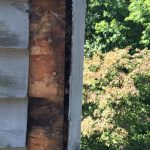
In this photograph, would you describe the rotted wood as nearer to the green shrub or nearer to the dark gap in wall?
the dark gap in wall

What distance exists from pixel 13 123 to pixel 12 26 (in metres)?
0.19

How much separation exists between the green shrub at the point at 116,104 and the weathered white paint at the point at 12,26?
16.8ft

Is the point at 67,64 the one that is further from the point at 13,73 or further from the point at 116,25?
the point at 116,25

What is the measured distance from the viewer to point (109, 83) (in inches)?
254

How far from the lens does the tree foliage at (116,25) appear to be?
32.8 feet

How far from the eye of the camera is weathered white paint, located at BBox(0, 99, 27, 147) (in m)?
0.88

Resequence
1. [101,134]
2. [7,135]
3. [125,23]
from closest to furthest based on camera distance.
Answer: [7,135], [101,134], [125,23]

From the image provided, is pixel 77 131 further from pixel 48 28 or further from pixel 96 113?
pixel 96 113

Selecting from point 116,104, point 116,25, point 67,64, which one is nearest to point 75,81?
point 67,64

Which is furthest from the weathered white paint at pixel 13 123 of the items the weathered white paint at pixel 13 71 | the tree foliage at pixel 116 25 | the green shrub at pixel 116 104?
the tree foliage at pixel 116 25

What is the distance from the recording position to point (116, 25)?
406 inches

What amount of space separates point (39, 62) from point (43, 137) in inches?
5.9

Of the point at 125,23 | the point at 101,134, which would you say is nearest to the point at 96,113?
the point at 101,134

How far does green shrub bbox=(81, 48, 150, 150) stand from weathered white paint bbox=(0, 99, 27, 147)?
5.09 meters
